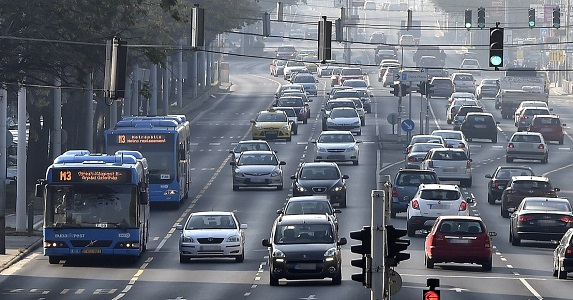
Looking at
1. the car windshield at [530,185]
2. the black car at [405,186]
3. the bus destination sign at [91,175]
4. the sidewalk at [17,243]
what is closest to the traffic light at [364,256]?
the bus destination sign at [91,175]

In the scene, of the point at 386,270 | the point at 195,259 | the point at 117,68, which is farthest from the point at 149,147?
the point at 386,270

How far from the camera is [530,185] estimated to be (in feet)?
174

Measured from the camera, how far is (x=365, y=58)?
173 meters

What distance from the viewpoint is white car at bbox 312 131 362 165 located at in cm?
6806

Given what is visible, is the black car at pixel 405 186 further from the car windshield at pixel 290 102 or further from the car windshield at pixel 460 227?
the car windshield at pixel 290 102

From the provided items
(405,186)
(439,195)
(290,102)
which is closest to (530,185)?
(405,186)

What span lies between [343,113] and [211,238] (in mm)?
42664

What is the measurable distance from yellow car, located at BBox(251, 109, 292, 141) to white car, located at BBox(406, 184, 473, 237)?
3239 cm

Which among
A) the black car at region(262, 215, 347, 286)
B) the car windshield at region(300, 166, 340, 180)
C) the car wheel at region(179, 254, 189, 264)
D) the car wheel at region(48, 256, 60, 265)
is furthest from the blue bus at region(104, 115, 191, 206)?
the black car at region(262, 215, 347, 286)

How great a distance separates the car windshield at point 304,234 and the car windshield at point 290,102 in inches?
2055

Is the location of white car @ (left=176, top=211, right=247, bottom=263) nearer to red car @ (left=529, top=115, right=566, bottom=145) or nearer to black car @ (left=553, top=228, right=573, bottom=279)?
black car @ (left=553, top=228, right=573, bottom=279)

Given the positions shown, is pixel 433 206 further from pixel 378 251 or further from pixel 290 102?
pixel 290 102

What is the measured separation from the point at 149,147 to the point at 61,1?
15.3m

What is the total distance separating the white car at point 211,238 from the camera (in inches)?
1635
